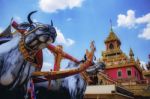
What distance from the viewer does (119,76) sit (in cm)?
2728

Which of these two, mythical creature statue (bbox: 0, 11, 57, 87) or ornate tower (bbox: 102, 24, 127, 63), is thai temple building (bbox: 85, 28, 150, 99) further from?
mythical creature statue (bbox: 0, 11, 57, 87)

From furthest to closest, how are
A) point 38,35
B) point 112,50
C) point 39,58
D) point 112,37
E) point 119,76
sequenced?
point 112,37 → point 112,50 → point 119,76 → point 39,58 → point 38,35

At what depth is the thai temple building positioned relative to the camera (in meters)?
10.9

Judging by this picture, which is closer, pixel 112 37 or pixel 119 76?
pixel 119 76

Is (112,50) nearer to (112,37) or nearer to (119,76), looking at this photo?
(112,37)

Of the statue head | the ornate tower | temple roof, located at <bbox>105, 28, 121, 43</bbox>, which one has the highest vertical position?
temple roof, located at <bbox>105, 28, 121, 43</bbox>

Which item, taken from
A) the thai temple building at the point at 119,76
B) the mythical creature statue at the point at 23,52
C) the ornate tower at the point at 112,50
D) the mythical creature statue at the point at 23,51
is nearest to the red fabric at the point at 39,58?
the mythical creature statue at the point at 23,51

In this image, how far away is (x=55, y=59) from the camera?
5.46m

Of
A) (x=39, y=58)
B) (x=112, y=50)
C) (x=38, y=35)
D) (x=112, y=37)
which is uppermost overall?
(x=112, y=37)

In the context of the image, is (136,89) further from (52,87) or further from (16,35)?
(16,35)

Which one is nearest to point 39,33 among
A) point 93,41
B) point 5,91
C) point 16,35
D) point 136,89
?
point 16,35

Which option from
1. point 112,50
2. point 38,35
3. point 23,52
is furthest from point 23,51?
point 112,50

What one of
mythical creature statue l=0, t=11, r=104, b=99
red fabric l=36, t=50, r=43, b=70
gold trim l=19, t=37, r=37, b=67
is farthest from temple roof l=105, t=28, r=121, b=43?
gold trim l=19, t=37, r=37, b=67

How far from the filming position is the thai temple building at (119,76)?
1088 cm
